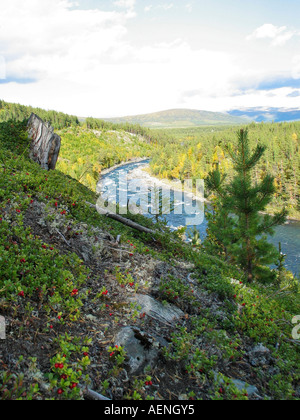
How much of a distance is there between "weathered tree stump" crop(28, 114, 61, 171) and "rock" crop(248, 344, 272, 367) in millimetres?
10855

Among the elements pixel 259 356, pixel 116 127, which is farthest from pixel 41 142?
pixel 116 127

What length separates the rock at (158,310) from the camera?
17.0 feet

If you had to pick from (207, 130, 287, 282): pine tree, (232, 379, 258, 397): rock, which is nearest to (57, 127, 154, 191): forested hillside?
(207, 130, 287, 282): pine tree

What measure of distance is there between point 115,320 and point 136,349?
65cm

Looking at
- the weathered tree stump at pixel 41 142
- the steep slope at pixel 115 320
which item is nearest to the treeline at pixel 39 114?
the weathered tree stump at pixel 41 142

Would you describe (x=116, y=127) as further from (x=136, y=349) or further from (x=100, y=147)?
(x=136, y=349)

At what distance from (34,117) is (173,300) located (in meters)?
10.7

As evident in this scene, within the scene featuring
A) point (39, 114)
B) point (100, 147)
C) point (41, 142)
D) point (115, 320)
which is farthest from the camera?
point (39, 114)

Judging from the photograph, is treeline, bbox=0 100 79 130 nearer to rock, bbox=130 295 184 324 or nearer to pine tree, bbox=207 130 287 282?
pine tree, bbox=207 130 287 282

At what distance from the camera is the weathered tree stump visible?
11.7 meters

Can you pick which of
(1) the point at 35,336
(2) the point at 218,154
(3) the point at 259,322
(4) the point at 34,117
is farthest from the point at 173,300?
(2) the point at 218,154

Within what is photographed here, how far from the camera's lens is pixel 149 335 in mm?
4492

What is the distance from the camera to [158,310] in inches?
210
